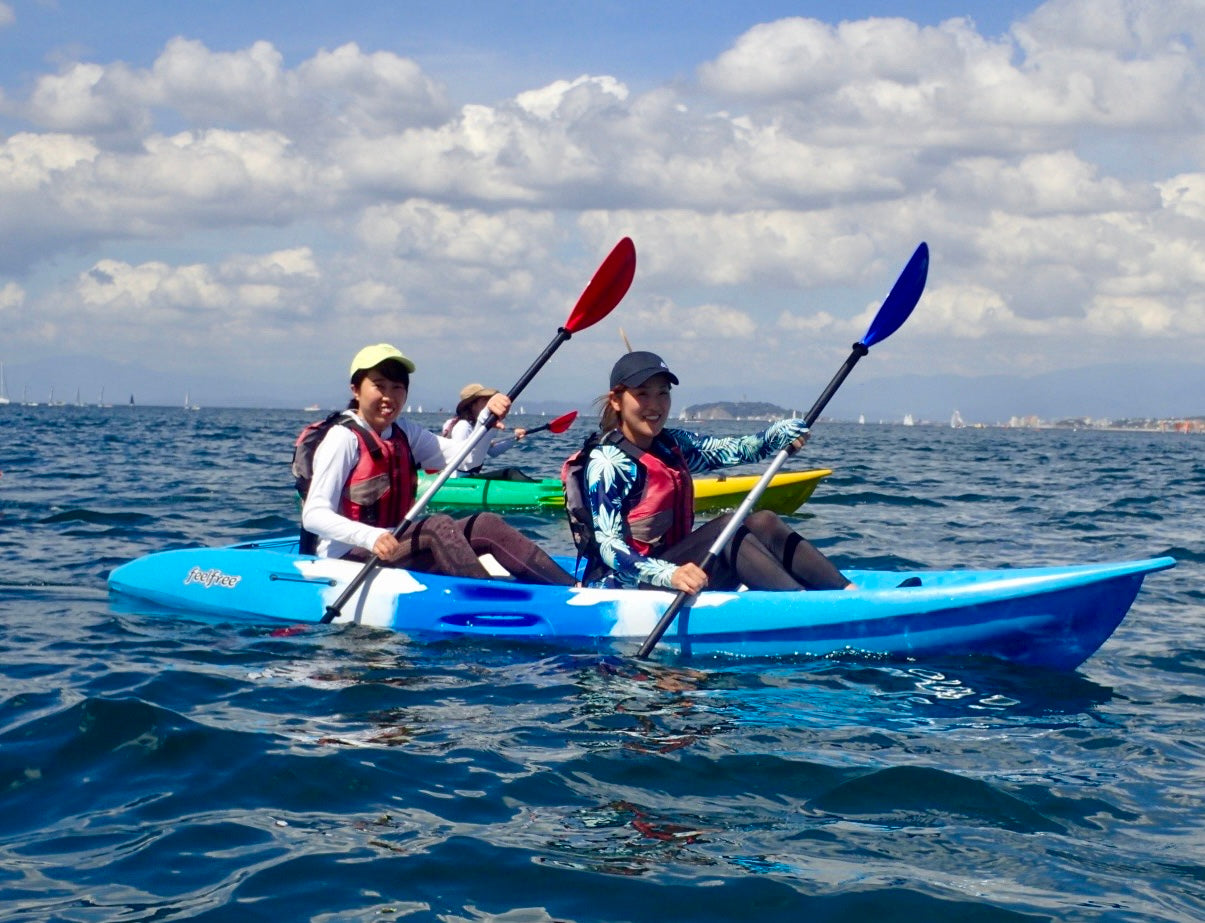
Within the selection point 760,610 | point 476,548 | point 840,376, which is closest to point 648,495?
point 760,610

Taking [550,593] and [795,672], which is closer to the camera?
[795,672]

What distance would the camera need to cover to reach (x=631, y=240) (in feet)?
24.8

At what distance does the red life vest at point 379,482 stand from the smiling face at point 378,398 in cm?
9

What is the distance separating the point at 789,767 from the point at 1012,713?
4.15ft

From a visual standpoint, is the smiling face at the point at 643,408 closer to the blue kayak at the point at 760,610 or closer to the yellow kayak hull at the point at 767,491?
the blue kayak at the point at 760,610

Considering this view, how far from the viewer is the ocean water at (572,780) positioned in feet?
10.1

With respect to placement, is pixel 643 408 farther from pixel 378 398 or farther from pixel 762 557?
pixel 378 398

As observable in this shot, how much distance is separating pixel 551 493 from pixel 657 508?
7.07m

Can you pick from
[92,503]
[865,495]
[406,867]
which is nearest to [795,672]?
[406,867]

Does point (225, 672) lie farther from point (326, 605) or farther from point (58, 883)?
point (58, 883)

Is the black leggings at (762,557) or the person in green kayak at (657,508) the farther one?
the black leggings at (762,557)

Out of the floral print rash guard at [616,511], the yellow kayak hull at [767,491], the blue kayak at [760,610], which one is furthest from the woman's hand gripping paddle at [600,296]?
the yellow kayak hull at [767,491]

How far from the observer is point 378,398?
6.20 metres

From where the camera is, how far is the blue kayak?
5.37 m
